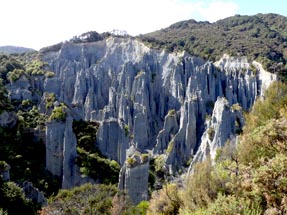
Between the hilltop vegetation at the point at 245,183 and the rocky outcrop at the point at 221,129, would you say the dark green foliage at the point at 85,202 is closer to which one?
the hilltop vegetation at the point at 245,183

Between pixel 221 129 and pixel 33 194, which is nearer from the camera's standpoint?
pixel 33 194

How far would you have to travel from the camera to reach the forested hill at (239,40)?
75.2m

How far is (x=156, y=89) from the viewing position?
242 ft

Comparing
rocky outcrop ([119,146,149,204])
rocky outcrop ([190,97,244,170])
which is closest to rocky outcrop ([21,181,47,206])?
rocky outcrop ([119,146,149,204])

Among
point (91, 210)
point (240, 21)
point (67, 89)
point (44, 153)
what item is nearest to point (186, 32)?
point (240, 21)

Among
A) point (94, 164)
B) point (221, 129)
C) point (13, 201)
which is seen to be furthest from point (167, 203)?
point (221, 129)

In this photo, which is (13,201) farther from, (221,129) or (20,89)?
(20,89)

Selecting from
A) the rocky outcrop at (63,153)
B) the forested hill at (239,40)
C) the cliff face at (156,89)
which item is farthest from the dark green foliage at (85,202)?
the forested hill at (239,40)

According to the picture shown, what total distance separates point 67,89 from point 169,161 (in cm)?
3115

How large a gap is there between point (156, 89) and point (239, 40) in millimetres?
23140

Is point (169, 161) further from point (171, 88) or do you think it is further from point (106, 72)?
point (106, 72)

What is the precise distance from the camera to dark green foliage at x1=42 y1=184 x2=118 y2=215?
2265cm

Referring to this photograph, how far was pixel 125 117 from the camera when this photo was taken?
65.7m

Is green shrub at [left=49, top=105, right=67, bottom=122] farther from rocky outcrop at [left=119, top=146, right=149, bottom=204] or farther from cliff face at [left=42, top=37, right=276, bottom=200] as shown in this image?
cliff face at [left=42, top=37, right=276, bottom=200]
